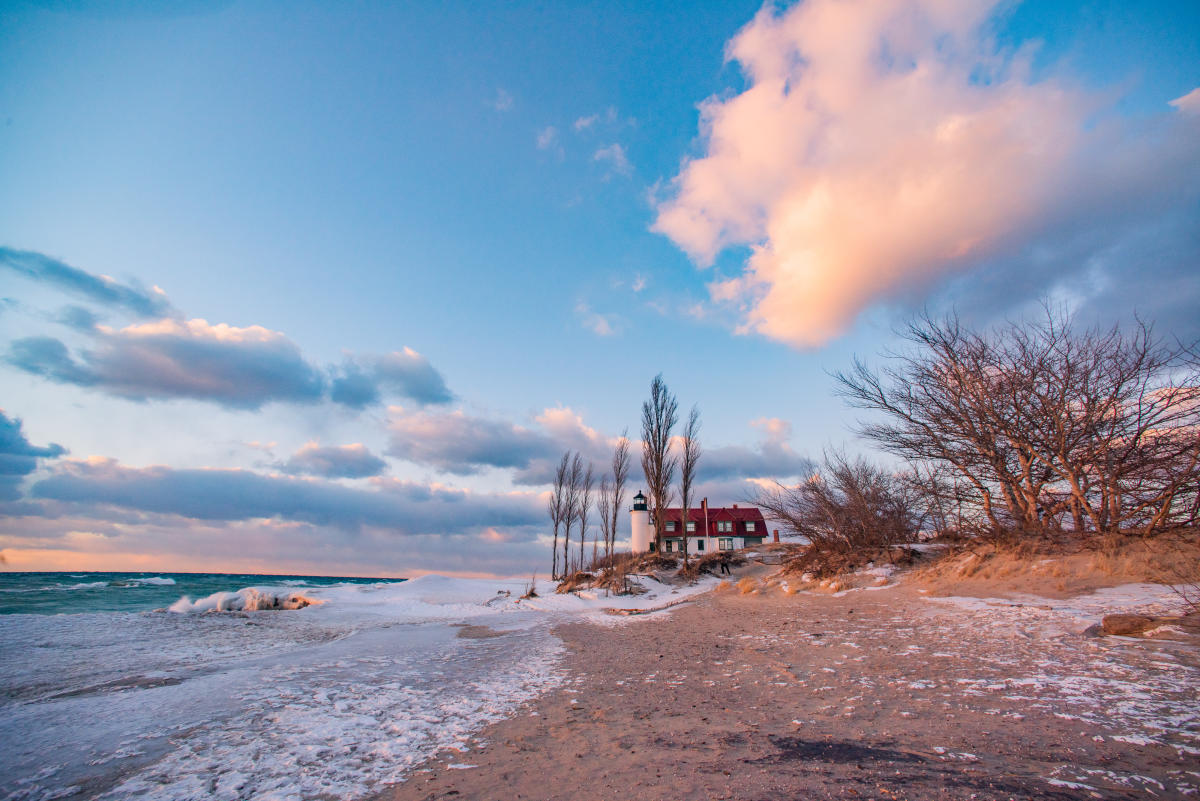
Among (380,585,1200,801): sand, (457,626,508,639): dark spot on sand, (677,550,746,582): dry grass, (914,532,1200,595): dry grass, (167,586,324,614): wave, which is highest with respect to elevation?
(914,532,1200,595): dry grass

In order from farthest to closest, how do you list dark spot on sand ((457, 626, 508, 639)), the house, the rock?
the house, dark spot on sand ((457, 626, 508, 639)), the rock

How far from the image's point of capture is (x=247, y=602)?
1966 cm

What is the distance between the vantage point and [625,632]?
396 inches

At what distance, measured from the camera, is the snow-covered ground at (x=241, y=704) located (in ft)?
10.3

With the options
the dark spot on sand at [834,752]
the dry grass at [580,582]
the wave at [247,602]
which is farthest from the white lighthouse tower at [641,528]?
the dark spot on sand at [834,752]

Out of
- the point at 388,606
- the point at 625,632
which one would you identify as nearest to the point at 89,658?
the point at 625,632

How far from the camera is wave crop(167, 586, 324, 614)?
18641mm

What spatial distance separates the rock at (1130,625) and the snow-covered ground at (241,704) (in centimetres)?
616

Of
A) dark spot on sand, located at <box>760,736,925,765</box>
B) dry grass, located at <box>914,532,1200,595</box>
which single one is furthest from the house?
dark spot on sand, located at <box>760,736,925,765</box>

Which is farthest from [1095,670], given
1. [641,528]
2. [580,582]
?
[641,528]

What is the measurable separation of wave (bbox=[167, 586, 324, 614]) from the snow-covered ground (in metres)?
7.41

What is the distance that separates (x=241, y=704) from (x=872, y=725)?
5590 millimetres

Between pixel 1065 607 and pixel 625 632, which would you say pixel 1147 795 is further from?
pixel 625 632

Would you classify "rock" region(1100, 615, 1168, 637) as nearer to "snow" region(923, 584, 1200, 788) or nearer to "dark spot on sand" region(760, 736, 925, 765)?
"snow" region(923, 584, 1200, 788)
